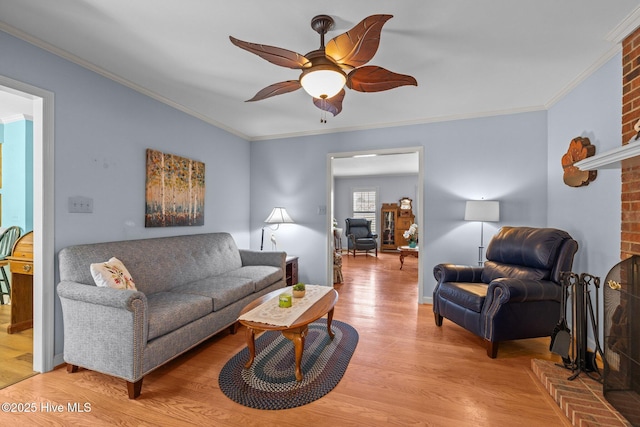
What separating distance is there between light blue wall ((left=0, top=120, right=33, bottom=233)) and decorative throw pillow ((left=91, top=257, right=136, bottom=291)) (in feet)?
8.02

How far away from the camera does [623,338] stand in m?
1.61

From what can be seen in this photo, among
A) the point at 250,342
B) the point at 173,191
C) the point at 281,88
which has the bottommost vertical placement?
the point at 250,342

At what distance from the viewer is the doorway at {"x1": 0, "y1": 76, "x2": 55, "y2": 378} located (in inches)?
83.2

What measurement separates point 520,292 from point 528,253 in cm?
54

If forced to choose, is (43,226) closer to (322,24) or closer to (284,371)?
(284,371)

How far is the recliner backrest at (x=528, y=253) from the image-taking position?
2.46 metres

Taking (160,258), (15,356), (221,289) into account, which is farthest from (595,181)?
(15,356)

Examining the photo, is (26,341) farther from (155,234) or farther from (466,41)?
(466,41)

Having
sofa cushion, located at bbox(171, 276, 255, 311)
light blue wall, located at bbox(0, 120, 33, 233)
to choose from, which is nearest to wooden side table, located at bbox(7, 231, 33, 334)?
light blue wall, located at bbox(0, 120, 33, 233)

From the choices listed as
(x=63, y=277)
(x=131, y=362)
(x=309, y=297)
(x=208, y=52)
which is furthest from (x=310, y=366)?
(x=208, y=52)

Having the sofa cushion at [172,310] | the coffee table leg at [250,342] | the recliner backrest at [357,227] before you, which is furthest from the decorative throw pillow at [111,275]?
the recliner backrest at [357,227]

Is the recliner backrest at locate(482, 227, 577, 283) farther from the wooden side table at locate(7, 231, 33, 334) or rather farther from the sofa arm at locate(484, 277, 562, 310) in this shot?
the wooden side table at locate(7, 231, 33, 334)

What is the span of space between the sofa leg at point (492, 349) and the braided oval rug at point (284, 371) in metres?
1.12

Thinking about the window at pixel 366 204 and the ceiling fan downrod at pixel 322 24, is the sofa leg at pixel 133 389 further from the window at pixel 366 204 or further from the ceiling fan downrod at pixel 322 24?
the window at pixel 366 204
